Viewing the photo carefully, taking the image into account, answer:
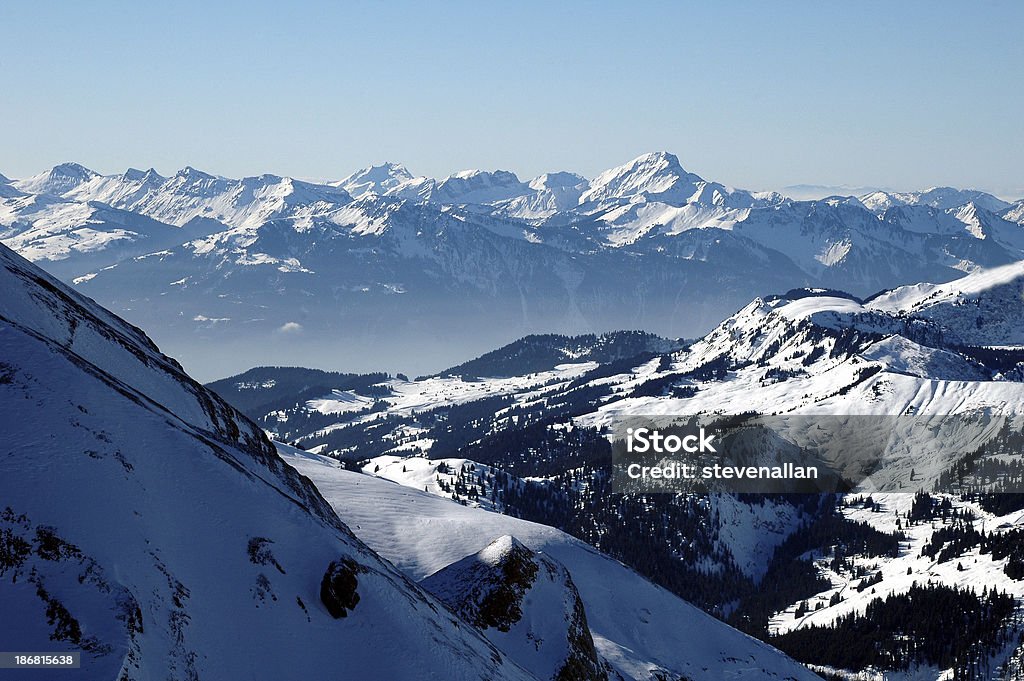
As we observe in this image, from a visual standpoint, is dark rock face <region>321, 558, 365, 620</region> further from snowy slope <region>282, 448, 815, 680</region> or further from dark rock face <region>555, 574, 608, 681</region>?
snowy slope <region>282, 448, 815, 680</region>

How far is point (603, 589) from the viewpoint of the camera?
13038 cm

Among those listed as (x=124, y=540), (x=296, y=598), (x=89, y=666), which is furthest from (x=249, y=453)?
(x=89, y=666)

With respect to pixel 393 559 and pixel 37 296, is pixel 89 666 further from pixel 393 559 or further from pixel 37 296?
pixel 393 559

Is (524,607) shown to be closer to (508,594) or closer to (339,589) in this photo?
(508,594)

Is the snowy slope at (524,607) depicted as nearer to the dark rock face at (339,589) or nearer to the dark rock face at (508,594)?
the dark rock face at (508,594)

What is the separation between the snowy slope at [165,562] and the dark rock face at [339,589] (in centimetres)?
8

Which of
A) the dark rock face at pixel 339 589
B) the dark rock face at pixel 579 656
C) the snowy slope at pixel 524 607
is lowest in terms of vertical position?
the dark rock face at pixel 579 656

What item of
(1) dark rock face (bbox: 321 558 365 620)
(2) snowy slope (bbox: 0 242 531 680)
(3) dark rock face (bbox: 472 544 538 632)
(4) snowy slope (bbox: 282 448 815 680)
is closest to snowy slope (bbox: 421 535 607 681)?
(3) dark rock face (bbox: 472 544 538 632)

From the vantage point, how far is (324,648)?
47594mm

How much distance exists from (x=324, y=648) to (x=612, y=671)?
4776 centimetres

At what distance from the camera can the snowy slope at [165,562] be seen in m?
37.9

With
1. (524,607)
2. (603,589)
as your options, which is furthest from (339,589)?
(603,589)

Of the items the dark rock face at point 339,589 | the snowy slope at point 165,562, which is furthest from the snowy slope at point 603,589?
the dark rock face at point 339,589

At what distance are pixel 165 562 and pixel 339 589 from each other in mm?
10852
